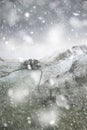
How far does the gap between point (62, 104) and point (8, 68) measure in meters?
2.45

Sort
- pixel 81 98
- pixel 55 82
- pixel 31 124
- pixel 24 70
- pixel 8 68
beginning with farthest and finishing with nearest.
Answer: pixel 8 68, pixel 24 70, pixel 55 82, pixel 81 98, pixel 31 124

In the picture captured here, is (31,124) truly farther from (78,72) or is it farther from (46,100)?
(78,72)

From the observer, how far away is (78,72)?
5.81m

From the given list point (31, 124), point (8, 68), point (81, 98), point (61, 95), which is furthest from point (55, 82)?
point (8, 68)

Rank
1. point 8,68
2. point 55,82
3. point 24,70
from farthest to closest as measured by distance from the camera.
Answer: point 8,68
point 24,70
point 55,82

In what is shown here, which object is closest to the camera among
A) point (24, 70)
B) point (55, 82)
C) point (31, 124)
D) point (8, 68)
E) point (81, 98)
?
point (31, 124)

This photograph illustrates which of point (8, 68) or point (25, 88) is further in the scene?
point (8, 68)

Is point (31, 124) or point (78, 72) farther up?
point (78, 72)

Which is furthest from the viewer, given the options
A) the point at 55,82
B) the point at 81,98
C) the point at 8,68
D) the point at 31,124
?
the point at 8,68

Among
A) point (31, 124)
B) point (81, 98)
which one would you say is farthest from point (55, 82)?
point (31, 124)

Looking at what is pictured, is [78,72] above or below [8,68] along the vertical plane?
above

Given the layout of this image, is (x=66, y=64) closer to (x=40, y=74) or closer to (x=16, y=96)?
(x=40, y=74)

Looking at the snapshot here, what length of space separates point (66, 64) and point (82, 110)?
5.81 ft

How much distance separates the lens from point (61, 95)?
541cm
